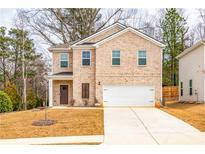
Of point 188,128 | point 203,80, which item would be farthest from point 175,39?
point 188,128

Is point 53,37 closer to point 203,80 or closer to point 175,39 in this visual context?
point 175,39

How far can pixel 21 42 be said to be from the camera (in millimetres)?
33719

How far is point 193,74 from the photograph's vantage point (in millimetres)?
26453

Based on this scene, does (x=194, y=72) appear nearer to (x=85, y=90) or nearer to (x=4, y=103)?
(x=85, y=90)

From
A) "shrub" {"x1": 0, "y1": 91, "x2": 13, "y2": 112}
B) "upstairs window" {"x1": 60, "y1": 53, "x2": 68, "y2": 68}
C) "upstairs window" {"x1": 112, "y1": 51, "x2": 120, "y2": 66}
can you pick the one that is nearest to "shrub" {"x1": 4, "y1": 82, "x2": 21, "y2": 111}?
"shrub" {"x1": 0, "y1": 91, "x2": 13, "y2": 112}

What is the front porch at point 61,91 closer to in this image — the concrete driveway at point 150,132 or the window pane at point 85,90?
the window pane at point 85,90

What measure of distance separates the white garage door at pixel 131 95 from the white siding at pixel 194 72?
13.6 feet

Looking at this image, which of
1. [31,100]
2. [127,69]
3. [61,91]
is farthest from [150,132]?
[31,100]

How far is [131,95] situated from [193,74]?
660cm

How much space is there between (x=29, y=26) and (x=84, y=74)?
15319 mm

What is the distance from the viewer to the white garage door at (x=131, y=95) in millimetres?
23906

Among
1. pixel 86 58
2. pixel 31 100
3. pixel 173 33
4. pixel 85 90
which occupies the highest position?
pixel 173 33

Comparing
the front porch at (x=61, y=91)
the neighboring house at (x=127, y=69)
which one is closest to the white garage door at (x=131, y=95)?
the neighboring house at (x=127, y=69)

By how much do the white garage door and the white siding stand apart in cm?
415
